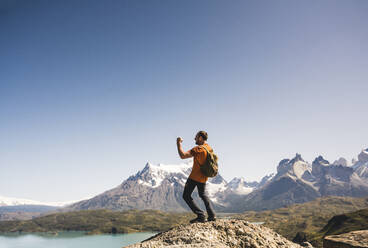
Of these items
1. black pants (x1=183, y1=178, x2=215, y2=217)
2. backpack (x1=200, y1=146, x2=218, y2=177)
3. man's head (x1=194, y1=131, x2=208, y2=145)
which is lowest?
black pants (x1=183, y1=178, x2=215, y2=217)

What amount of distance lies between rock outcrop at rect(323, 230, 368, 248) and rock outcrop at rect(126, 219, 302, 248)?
5.07ft

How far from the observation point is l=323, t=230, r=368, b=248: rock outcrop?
7.99 metres

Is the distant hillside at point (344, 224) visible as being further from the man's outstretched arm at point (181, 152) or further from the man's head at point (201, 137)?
the man's outstretched arm at point (181, 152)

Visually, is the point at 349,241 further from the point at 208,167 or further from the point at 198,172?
the point at 198,172

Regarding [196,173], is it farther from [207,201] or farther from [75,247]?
[75,247]

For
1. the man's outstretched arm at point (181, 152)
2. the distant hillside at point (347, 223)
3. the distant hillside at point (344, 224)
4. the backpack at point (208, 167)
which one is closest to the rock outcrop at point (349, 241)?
the backpack at point (208, 167)

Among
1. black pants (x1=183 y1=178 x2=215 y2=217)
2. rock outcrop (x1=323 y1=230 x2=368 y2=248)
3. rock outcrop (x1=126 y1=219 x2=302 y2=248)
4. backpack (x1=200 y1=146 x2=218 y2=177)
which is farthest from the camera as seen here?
black pants (x1=183 y1=178 x2=215 y2=217)

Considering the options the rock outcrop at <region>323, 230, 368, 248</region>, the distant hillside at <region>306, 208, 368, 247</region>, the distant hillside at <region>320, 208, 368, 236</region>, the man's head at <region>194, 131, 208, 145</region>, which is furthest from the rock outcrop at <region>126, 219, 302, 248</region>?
the distant hillside at <region>320, 208, 368, 236</region>

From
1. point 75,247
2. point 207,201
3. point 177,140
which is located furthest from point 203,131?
point 75,247

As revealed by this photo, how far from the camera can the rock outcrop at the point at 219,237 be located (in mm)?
7090

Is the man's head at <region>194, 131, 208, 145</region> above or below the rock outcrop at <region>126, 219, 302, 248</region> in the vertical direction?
above

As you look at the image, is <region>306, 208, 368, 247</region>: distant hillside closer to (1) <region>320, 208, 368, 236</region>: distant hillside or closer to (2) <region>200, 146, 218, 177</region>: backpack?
(1) <region>320, 208, 368, 236</region>: distant hillside

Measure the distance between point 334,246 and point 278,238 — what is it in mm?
1995

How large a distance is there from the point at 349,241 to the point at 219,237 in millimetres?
4582
